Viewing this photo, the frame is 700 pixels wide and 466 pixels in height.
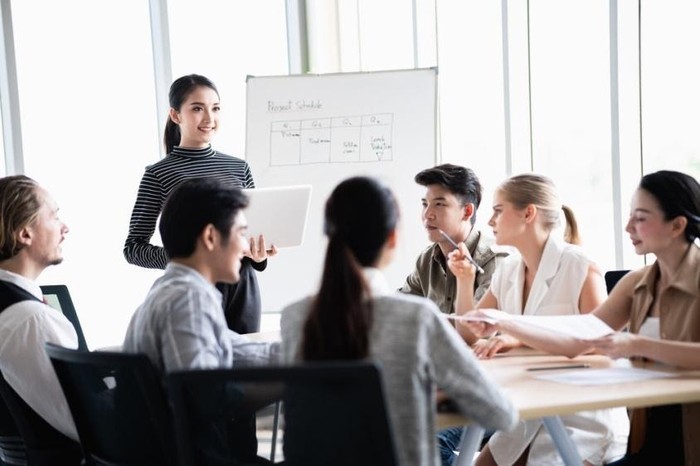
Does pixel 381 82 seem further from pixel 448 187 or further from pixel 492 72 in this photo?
pixel 448 187

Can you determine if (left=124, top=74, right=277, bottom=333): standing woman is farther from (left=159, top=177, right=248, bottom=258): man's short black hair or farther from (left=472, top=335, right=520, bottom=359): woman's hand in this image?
(left=159, top=177, right=248, bottom=258): man's short black hair

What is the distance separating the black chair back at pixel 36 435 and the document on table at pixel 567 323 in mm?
986

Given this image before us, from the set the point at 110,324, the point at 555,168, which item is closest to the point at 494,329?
the point at 555,168

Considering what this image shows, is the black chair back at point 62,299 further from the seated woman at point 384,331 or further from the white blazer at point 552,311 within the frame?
A: the seated woman at point 384,331

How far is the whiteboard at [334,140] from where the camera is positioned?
485cm

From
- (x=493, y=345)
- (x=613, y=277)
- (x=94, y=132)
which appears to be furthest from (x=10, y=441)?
(x=94, y=132)

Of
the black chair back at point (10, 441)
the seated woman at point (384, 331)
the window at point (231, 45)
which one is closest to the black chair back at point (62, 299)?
the black chair back at point (10, 441)

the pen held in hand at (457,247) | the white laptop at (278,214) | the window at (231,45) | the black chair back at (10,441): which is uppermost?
the window at (231,45)

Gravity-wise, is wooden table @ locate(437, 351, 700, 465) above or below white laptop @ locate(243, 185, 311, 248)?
below

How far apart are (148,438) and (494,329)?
1.03 metres

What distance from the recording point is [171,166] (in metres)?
3.73

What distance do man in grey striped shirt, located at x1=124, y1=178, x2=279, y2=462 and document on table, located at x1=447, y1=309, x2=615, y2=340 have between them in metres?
0.59

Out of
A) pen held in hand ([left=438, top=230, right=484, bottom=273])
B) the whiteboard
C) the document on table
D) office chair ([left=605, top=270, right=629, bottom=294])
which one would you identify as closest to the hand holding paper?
the document on table

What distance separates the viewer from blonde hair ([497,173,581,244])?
2994mm
